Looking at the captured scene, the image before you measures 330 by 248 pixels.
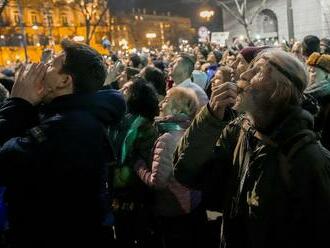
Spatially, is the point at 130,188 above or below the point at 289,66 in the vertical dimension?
below

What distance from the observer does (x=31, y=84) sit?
283 cm

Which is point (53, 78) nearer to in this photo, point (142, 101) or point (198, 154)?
point (198, 154)

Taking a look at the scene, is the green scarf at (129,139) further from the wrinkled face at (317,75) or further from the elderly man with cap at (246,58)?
the wrinkled face at (317,75)

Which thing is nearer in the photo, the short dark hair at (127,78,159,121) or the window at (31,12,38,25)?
the short dark hair at (127,78,159,121)

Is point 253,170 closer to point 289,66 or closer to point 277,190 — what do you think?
point 277,190

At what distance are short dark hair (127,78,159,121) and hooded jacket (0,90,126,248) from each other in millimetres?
1645

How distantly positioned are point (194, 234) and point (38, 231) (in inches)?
77.7

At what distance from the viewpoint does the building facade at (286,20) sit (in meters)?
33.2

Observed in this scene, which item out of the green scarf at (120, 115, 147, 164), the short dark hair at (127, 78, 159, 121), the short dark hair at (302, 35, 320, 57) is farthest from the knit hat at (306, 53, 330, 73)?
the green scarf at (120, 115, 147, 164)

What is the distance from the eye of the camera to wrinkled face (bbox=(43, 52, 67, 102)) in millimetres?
2912

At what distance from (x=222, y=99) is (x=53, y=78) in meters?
1.06

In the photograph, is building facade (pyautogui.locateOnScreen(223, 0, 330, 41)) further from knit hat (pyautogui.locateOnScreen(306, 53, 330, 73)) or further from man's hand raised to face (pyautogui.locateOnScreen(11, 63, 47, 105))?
man's hand raised to face (pyautogui.locateOnScreen(11, 63, 47, 105))

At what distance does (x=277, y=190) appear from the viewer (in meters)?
2.19

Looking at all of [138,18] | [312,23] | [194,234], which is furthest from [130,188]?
[138,18]
